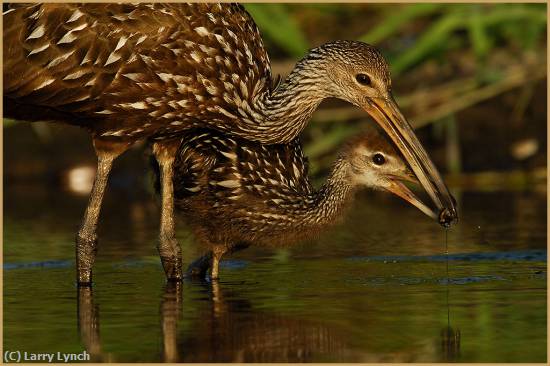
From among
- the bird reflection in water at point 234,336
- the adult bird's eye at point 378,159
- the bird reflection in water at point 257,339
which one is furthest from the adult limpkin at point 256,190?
the bird reflection in water at point 257,339

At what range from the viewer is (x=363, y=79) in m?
11.8

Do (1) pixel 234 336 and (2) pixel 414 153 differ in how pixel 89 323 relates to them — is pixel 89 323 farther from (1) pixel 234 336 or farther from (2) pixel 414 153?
(2) pixel 414 153

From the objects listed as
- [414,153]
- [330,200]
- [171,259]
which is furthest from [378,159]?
[171,259]

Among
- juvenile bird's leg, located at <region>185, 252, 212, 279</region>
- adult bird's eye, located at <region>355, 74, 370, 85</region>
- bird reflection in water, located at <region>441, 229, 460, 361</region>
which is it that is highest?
adult bird's eye, located at <region>355, 74, 370, 85</region>

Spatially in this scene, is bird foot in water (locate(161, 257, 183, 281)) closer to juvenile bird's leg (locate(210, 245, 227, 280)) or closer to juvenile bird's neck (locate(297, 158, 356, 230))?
juvenile bird's leg (locate(210, 245, 227, 280))

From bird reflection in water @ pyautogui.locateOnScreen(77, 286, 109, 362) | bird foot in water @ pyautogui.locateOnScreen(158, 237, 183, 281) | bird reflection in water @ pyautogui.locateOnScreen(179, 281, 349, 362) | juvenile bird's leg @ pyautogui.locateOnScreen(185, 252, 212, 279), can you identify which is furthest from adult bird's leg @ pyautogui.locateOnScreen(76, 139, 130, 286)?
bird reflection in water @ pyautogui.locateOnScreen(179, 281, 349, 362)

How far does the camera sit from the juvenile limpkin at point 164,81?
11516mm

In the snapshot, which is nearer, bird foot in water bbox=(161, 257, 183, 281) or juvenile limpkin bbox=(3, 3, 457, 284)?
juvenile limpkin bbox=(3, 3, 457, 284)

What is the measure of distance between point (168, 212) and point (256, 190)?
70cm

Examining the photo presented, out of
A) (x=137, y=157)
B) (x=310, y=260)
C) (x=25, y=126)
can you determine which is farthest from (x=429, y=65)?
(x=310, y=260)

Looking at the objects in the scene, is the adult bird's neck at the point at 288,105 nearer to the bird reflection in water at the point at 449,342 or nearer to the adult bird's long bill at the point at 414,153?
the adult bird's long bill at the point at 414,153

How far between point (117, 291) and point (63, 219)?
478cm

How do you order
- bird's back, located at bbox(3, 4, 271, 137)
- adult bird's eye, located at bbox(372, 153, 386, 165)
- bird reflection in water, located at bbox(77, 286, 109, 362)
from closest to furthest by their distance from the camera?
1. bird reflection in water, located at bbox(77, 286, 109, 362)
2. bird's back, located at bbox(3, 4, 271, 137)
3. adult bird's eye, located at bbox(372, 153, 386, 165)

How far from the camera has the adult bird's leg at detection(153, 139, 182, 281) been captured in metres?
12.1
